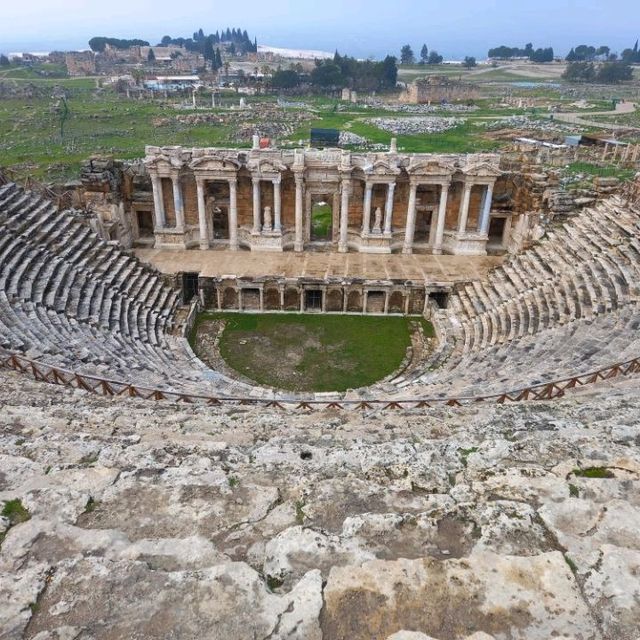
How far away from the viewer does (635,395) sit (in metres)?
8.71

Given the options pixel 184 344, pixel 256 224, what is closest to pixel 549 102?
pixel 256 224

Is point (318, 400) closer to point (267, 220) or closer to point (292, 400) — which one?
point (292, 400)

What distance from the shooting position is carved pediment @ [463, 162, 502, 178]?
947 inches

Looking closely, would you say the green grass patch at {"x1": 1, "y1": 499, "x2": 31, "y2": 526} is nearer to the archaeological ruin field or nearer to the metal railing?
the archaeological ruin field

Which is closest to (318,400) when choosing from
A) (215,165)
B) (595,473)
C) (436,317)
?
(595,473)

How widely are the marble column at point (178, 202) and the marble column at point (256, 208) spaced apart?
3324 millimetres

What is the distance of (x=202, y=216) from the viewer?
25.1m

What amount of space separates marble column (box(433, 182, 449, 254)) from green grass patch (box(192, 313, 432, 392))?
5.32m

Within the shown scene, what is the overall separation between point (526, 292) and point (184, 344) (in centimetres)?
1221

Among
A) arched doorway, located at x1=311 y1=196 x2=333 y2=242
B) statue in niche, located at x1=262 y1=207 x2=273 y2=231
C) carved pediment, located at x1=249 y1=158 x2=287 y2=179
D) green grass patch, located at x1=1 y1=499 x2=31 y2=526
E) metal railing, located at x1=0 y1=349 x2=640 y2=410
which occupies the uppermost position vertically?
green grass patch, located at x1=1 y1=499 x2=31 y2=526

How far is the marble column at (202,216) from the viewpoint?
24.5m

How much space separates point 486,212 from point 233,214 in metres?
11.6

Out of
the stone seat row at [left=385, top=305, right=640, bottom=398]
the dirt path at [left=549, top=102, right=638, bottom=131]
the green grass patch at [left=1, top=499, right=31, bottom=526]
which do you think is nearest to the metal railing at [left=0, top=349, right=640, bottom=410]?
the stone seat row at [left=385, top=305, right=640, bottom=398]

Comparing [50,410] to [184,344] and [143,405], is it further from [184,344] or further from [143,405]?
[184,344]
